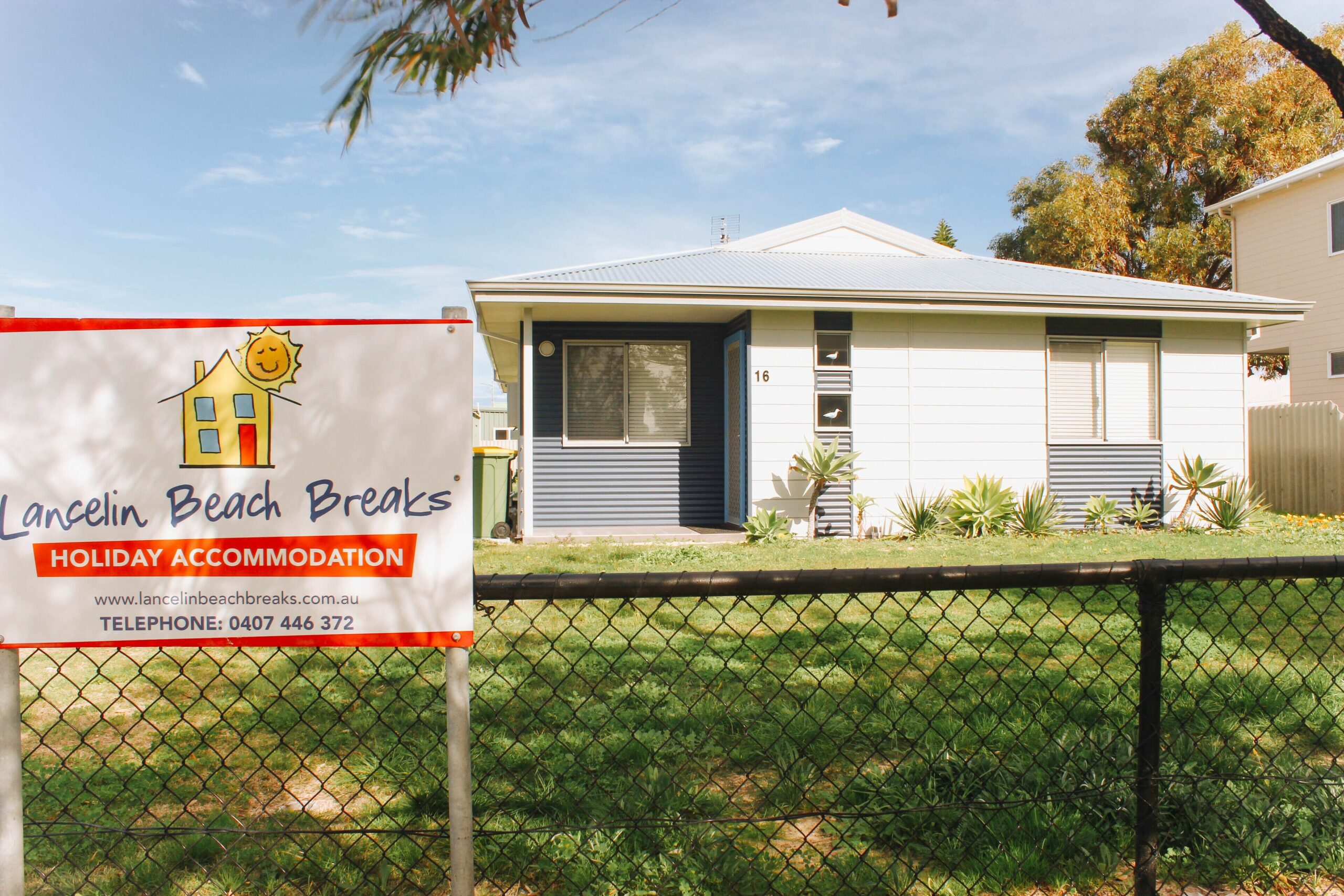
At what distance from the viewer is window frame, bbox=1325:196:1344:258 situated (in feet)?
50.5

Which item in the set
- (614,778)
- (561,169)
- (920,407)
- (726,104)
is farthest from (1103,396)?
(614,778)

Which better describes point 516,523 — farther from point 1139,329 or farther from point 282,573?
point 282,573

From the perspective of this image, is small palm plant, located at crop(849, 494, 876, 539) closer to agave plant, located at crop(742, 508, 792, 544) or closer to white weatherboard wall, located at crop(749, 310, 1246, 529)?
white weatherboard wall, located at crop(749, 310, 1246, 529)

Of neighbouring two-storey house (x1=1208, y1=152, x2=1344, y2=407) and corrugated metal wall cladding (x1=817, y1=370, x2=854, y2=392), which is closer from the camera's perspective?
corrugated metal wall cladding (x1=817, y1=370, x2=854, y2=392)

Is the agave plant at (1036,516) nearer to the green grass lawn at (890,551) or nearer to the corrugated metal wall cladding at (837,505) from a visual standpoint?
the green grass lawn at (890,551)

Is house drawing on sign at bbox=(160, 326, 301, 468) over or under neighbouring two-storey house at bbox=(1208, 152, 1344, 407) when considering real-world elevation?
under

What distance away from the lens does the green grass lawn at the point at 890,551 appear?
7.82 m

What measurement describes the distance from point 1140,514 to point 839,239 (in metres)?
6.38

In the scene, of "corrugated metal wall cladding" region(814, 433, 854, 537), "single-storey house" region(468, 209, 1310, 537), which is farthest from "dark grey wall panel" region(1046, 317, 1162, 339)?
"corrugated metal wall cladding" region(814, 433, 854, 537)

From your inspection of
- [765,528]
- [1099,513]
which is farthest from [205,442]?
[1099,513]

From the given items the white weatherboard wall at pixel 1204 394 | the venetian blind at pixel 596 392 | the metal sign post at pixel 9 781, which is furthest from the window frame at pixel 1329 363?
the metal sign post at pixel 9 781

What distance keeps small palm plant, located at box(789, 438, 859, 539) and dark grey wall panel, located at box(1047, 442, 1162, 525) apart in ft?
9.96

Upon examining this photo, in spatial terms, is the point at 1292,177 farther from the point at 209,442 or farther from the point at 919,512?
the point at 209,442

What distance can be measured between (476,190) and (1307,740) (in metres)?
8.33
